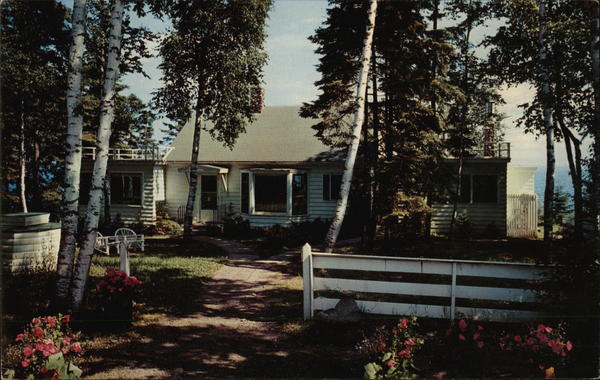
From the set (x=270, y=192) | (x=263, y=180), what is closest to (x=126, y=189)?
(x=263, y=180)

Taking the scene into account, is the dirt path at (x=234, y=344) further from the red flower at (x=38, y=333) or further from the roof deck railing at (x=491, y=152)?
the roof deck railing at (x=491, y=152)

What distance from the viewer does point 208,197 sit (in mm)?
22281

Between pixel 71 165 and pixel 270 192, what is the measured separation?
1453 cm

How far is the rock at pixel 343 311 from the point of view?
674 centimetres

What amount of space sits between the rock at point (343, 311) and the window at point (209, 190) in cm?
1639

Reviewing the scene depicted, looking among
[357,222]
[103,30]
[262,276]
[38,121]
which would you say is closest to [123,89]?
[38,121]

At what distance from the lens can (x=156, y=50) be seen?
650 inches

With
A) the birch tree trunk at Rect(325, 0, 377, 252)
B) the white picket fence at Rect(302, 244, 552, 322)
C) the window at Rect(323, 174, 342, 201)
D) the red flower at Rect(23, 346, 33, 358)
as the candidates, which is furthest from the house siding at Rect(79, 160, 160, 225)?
the red flower at Rect(23, 346, 33, 358)

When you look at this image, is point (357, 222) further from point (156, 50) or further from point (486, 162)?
point (156, 50)

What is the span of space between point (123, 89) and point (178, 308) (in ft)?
88.0

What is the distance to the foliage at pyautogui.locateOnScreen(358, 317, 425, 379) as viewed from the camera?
4.57 meters

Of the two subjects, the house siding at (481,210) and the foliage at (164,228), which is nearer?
the house siding at (481,210)

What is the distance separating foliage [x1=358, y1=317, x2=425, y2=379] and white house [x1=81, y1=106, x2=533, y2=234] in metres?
14.8

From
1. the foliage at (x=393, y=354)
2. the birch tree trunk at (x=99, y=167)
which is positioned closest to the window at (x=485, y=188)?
the foliage at (x=393, y=354)
